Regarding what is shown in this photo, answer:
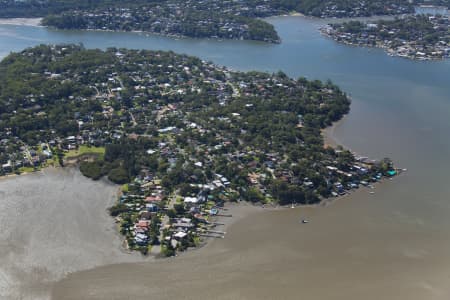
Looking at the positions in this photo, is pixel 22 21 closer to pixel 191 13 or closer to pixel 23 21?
pixel 23 21

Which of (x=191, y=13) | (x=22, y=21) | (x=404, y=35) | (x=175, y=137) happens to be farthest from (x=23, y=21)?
(x=404, y=35)

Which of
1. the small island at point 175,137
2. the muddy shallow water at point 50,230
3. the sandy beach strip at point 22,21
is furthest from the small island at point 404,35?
the muddy shallow water at point 50,230

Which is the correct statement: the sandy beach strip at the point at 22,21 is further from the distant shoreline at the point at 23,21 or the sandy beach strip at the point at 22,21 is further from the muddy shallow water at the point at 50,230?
the muddy shallow water at the point at 50,230

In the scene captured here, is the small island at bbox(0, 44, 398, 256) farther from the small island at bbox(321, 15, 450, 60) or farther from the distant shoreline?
the distant shoreline

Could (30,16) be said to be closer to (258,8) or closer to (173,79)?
(258,8)

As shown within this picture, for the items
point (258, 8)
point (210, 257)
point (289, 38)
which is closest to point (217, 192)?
point (210, 257)

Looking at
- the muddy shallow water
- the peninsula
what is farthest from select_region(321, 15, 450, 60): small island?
the muddy shallow water
